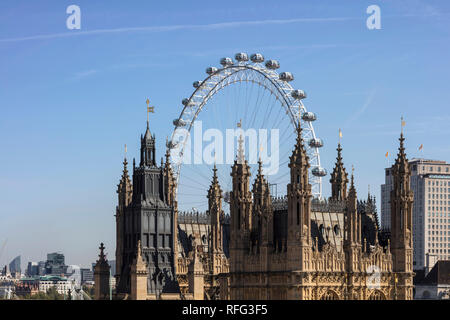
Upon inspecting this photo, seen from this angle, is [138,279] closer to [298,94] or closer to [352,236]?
[352,236]

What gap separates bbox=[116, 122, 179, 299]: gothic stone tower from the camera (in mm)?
139125

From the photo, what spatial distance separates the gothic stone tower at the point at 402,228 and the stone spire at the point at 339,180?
11.7 m

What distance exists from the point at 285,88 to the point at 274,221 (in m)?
47.7

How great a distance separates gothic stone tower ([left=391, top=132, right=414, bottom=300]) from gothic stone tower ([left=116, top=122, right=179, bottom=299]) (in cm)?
2899

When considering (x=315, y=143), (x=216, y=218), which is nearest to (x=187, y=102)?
(x=315, y=143)

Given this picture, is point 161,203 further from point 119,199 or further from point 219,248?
point 219,248

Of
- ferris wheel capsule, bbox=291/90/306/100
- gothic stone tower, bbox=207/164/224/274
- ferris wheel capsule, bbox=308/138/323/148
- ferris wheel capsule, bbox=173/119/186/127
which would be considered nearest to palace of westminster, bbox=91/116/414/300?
gothic stone tower, bbox=207/164/224/274

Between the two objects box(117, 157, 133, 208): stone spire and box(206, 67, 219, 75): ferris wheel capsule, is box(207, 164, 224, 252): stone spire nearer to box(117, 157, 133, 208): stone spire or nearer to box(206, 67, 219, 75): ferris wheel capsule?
box(117, 157, 133, 208): stone spire

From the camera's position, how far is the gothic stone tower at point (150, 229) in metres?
139

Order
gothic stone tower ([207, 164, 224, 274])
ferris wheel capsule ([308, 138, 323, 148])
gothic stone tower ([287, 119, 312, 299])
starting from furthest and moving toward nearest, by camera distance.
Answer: ferris wheel capsule ([308, 138, 323, 148]) < gothic stone tower ([207, 164, 224, 274]) < gothic stone tower ([287, 119, 312, 299])

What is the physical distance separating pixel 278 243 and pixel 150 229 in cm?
1808

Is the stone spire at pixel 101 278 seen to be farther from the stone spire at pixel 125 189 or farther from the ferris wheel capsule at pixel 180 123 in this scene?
the ferris wheel capsule at pixel 180 123

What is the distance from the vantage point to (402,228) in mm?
A: 139375
